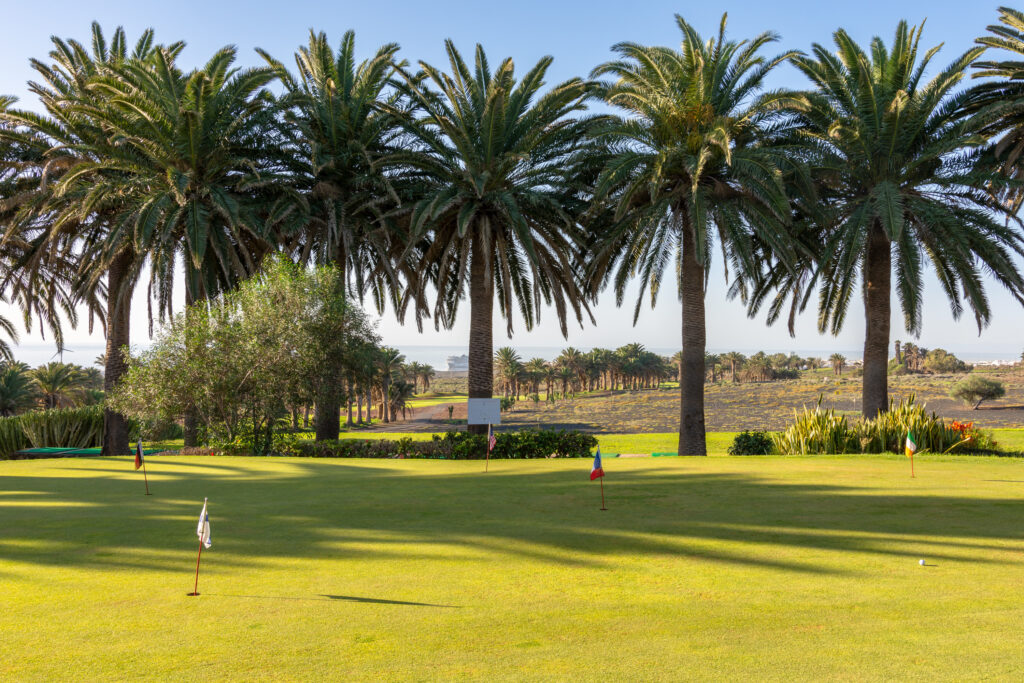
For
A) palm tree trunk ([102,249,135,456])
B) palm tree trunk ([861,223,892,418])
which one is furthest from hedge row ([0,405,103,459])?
palm tree trunk ([861,223,892,418])

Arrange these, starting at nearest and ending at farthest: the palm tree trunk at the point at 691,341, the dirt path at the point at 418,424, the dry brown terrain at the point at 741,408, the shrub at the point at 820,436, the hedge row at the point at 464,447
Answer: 1. the shrub at the point at 820,436
2. the hedge row at the point at 464,447
3. the palm tree trunk at the point at 691,341
4. the dry brown terrain at the point at 741,408
5. the dirt path at the point at 418,424

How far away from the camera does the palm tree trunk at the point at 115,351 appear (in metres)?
Answer: 28.9

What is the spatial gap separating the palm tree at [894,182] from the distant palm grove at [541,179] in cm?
8

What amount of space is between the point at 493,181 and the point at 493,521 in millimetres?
18942

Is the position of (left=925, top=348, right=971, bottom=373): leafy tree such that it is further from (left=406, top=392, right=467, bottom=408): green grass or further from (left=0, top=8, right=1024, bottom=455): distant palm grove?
(left=0, top=8, right=1024, bottom=455): distant palm grove

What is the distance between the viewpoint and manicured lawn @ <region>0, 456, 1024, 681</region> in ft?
16.4

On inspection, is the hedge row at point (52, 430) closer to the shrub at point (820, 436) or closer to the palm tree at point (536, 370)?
the shrub at point (820, 436)

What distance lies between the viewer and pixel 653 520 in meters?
9.82

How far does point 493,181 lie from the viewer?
26719 millimetres

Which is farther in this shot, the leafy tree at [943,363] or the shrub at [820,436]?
the leafy tree at [943,363]

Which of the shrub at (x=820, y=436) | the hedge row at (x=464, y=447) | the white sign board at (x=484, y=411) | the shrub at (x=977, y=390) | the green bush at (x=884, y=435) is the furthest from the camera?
the shrub at (x=977, y=390)

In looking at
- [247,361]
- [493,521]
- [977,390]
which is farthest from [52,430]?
[977,390]

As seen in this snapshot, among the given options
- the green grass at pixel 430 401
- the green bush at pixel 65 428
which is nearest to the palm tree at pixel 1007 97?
the green bush at pixel 65 428

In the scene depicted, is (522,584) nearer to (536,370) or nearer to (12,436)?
(12,436)
